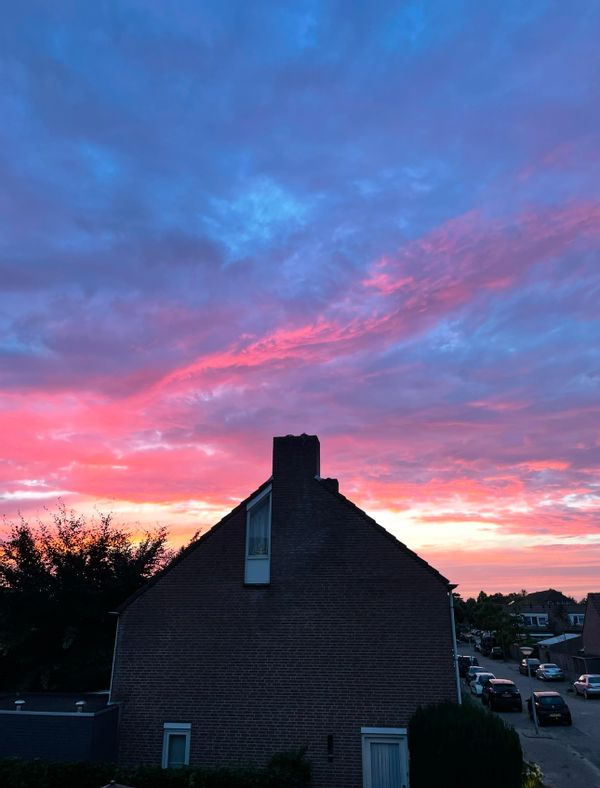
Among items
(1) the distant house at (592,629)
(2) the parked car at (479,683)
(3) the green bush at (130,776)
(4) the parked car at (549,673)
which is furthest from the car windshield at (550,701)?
(1) the distant house at (592,629)

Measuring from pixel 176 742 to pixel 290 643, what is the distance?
4.35 m

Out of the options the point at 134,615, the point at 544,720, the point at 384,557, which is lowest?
the point at 544,720

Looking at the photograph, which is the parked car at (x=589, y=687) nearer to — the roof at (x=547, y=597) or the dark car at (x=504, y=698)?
the dark car at (x=504, y=698)

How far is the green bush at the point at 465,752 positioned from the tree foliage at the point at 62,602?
19.2 meters

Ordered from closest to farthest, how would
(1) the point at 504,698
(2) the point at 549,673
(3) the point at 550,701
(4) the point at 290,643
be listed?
(4) the point at 290,643
(3) the point at 550,701
(1) the point at 504,698
(2) the point at 549,673

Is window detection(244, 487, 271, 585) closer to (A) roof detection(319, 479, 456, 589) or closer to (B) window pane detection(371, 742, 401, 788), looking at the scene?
(A) roof detection(319, 479, 456, 589)

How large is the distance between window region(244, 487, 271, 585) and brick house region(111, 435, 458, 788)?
3 cm

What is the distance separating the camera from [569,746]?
84.3 ft

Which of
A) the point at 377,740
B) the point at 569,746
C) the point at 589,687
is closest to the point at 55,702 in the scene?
the point at 377,740

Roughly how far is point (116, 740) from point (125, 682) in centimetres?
153

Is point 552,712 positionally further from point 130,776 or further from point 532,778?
point 130,776

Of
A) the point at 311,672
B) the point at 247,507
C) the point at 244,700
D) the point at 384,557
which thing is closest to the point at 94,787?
the point at 244,700

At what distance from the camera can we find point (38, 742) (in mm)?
16359

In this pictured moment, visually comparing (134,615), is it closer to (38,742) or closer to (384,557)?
(38,742)
